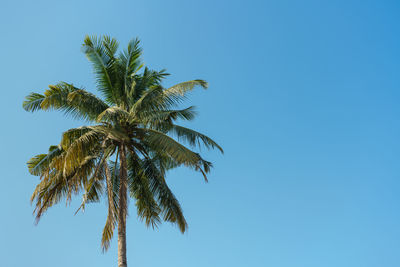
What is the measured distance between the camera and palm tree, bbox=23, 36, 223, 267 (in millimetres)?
12258

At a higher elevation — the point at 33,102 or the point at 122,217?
the point at 33,102

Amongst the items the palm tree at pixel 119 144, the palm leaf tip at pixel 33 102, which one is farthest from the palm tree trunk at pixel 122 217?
the palm leaf tip at pixel 33 102

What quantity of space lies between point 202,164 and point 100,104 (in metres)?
4.00

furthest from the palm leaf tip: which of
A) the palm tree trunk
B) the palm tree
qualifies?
the palm tree trunk

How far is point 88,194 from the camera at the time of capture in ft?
45.3

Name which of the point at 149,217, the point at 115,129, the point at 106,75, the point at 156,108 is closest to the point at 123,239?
the point at 149,217

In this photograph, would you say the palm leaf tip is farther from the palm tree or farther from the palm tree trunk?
the palm tree trunk

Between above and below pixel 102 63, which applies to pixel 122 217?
below

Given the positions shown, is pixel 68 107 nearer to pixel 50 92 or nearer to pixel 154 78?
pixel 50 92

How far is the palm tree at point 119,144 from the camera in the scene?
40.2 ft

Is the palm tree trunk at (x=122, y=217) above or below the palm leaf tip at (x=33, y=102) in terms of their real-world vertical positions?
below

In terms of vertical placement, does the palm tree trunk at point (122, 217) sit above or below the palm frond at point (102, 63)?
below

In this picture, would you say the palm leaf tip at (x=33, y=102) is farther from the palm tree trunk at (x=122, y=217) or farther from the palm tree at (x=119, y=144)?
the palm tree trunk at (x=122, y=217)

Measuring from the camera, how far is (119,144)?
13633 mm
